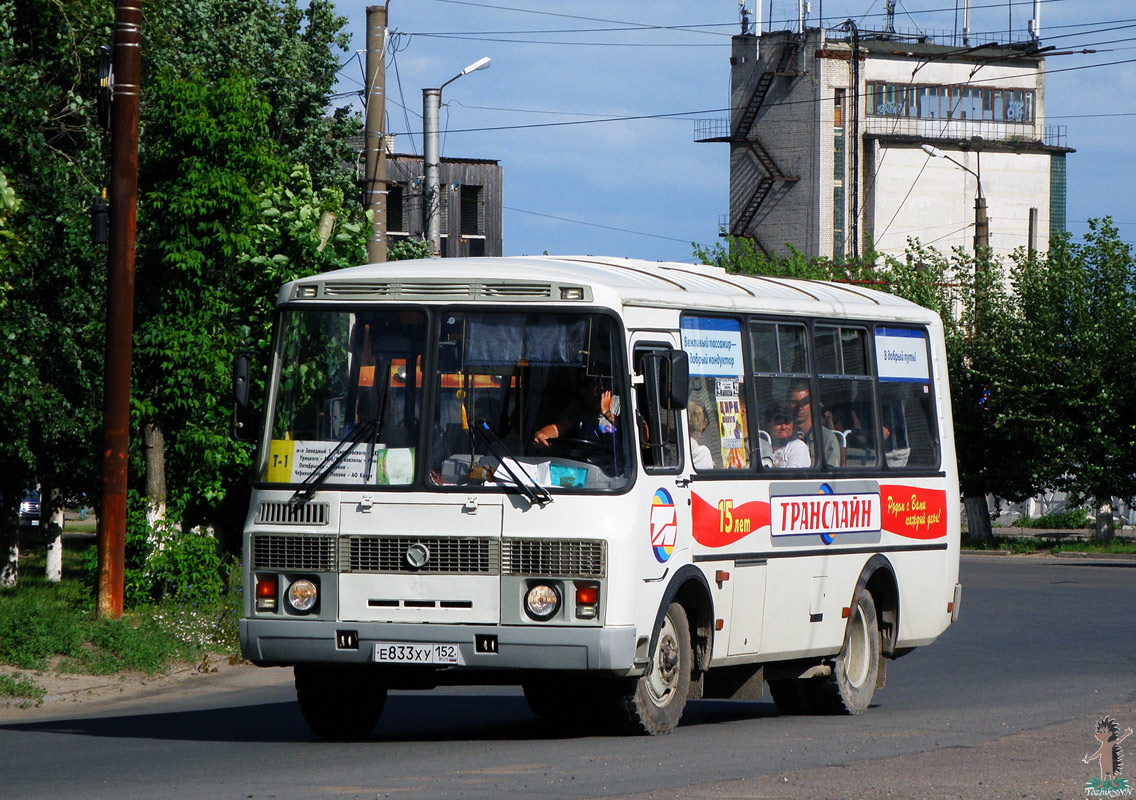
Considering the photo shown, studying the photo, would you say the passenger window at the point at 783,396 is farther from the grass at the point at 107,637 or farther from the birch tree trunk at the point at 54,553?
the birch tree trunk at the point at 54,553

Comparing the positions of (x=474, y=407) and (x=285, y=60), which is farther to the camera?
(x=285, y=60)

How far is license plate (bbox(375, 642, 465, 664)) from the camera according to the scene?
10.3m

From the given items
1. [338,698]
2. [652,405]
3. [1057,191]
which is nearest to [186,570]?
[338,698]

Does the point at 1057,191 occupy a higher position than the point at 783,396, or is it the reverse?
the point at 1057,191

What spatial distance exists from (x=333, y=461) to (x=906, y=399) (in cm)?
560

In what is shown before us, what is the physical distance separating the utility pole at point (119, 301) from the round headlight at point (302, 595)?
669cm

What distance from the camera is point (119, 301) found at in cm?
1683

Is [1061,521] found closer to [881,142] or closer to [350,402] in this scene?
[881,142]

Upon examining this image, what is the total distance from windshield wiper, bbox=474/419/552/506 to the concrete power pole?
34.8 ft

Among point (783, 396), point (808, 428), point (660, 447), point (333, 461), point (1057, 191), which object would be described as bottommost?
point (333, 461)

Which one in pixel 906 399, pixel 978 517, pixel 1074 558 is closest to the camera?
pixel 906 399

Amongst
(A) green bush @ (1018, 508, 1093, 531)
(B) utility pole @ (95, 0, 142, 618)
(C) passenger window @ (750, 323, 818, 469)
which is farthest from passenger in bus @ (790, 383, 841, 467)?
(A) green bush @ (1018, 508, 1093, 531)

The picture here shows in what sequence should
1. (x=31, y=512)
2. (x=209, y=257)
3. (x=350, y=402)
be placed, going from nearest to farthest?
1. (x=350, y=402)
2. (x=209, y=257)
3. (x=31, y=512)

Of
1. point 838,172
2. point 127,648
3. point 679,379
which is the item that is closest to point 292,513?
point 679,379
